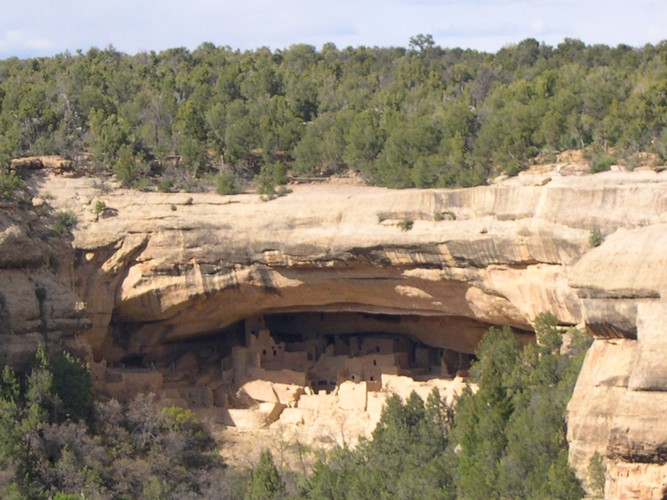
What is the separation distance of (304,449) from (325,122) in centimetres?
863

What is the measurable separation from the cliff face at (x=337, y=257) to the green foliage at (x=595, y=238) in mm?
104

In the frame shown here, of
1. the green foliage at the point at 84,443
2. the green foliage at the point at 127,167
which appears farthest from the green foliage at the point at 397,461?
the green foliage at the point at 127,167

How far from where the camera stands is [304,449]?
30156 mm

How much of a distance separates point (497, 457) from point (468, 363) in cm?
746

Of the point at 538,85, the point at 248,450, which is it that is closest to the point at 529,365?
the point at 248,450

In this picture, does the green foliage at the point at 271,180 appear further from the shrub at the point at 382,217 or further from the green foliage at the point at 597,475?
the green foliage at the point at 597,475

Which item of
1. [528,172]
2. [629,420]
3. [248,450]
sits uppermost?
[528,172]

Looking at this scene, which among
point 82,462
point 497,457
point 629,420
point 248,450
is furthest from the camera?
point 248,450

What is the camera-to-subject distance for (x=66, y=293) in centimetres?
3003

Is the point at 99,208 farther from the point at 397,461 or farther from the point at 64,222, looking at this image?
the point at 397,461

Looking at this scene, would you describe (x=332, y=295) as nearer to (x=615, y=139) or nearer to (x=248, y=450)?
(x=248, y=450)

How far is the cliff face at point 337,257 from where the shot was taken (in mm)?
27688

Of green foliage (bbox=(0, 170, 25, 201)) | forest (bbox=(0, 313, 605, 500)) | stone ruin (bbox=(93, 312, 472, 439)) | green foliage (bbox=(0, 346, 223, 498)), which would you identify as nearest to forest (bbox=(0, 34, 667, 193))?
green foliage (bbox=(0, 170, 25, 201))

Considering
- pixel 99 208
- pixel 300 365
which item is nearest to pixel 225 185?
→ pixel 99 208
